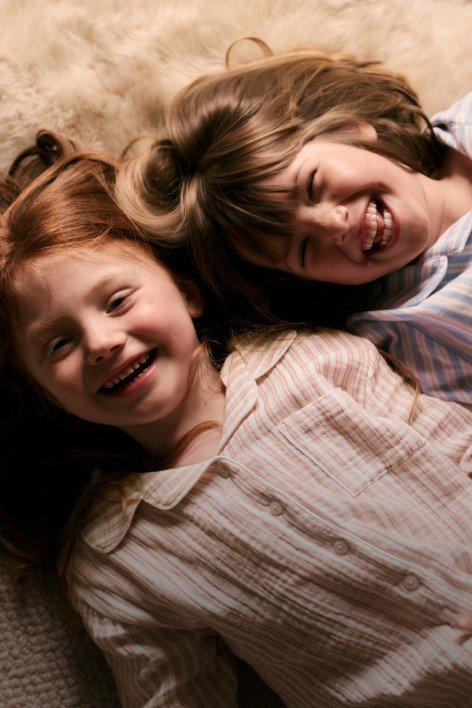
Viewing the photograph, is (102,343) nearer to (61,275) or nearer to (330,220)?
(61,275)

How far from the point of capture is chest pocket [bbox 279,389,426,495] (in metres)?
1.01

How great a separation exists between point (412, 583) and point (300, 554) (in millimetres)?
146

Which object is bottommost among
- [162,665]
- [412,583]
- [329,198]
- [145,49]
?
[162,665]

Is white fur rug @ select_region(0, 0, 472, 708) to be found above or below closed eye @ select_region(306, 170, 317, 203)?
above

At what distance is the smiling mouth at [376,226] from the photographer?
1067 millimetres

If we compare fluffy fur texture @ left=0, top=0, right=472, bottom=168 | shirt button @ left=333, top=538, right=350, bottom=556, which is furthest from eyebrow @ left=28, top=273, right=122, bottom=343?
shirt button @ left=333, top=538, right=350, bottom=556

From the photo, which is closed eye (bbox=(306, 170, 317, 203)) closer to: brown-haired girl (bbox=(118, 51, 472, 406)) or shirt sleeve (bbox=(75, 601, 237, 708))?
brown-haired girl (bbox=(118, 51, 472, 406))

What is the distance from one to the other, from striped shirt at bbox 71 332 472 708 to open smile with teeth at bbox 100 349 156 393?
131mm

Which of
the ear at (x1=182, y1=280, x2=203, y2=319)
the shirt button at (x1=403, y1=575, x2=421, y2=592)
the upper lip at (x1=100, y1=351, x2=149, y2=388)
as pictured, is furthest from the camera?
the ear at (x1=182, y1=280, x2=203, y2=319)

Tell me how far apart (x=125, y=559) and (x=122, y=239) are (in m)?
0.48

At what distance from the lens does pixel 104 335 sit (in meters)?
1.00

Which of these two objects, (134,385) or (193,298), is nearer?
(134,385)

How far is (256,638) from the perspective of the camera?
3.24 feet

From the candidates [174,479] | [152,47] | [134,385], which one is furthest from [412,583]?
[152,47]
